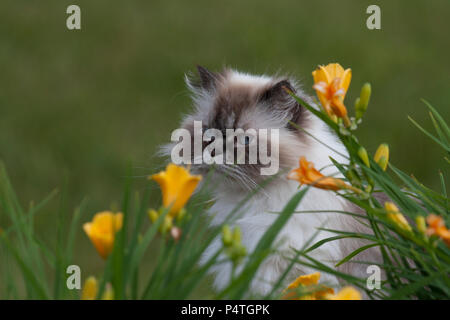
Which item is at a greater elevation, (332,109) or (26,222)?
(332,109)

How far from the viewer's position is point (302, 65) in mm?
3527

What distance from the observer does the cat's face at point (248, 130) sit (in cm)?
144

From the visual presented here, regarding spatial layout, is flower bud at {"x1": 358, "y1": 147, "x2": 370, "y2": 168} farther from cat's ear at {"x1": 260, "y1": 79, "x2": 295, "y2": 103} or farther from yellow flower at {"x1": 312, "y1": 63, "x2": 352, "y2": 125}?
cat's ear at {"x1": 260, "y1": 79, "x2": 295, "y2": 103}

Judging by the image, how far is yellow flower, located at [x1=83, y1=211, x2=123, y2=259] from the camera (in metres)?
0.77

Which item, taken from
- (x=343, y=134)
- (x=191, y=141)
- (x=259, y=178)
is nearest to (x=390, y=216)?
(x=343, y=134)

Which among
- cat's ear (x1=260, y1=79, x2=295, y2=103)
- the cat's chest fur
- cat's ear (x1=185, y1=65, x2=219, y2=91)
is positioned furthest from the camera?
cat's ear (x1=185, y1=65, x2=219, y2=91)

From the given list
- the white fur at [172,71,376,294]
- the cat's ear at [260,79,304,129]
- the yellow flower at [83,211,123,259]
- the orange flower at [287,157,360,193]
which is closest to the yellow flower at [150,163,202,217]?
the yellow flower at [83,211,123,259]

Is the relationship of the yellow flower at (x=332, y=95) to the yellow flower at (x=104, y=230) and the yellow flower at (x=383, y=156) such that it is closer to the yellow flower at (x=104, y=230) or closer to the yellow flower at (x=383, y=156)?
the yellow flower at (x=383, y=156)

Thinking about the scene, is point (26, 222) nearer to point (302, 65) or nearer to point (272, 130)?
point (272, 130)

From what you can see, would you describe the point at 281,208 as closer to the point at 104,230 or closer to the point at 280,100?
the point at 280,100

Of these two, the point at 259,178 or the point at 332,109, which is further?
the point at 259,178

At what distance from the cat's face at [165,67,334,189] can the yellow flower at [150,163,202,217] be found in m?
0.59

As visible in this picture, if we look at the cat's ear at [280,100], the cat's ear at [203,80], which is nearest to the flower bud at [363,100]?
the cat's ear at [280,100]
